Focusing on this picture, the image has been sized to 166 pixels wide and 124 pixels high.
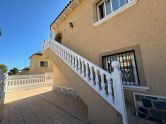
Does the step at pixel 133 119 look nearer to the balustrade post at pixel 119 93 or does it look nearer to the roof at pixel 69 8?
the balustrade post at pixel 119 93

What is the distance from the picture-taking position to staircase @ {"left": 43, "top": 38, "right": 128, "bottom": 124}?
236 centimetres

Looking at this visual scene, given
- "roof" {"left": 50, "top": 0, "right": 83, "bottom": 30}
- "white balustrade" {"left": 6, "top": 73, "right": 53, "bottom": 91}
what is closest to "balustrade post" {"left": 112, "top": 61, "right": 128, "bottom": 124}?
"roof" {"left": 50, "top": 0, "right": 83, "bottom": 30}

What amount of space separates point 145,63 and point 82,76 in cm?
213

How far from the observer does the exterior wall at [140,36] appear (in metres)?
2.72

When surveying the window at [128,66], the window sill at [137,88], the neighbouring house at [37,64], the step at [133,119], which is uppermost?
the neighbouring house at [37,64]

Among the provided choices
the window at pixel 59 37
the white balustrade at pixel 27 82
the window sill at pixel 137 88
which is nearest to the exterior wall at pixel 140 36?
the window sill at pixel 137 88

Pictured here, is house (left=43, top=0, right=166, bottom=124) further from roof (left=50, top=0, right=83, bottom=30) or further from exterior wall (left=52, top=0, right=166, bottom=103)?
roof (left=50, top=0, right=83, bottom=30)

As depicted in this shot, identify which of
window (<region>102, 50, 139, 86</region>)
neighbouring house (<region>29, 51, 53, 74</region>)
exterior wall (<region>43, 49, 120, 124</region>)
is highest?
neighbouring house (<region>29, 51, 53, 74</region>)

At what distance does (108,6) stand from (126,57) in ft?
8.87

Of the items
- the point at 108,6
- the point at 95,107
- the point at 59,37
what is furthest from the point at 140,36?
the point at 59,37

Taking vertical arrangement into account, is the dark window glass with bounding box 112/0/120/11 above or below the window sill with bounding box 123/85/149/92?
above

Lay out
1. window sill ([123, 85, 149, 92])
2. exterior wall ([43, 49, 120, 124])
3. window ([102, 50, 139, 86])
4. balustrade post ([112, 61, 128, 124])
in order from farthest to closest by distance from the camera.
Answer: window ([102, 50, 139, 86]) → window sill ([123, 85, 149, 92]) → exterior wall ([43, 49, 120, 124]) → balustrade post ([112, 61, 128, 124])

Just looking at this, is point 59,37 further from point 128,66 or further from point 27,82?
point 27,82

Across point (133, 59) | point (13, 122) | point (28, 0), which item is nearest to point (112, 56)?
point (133, 59)
